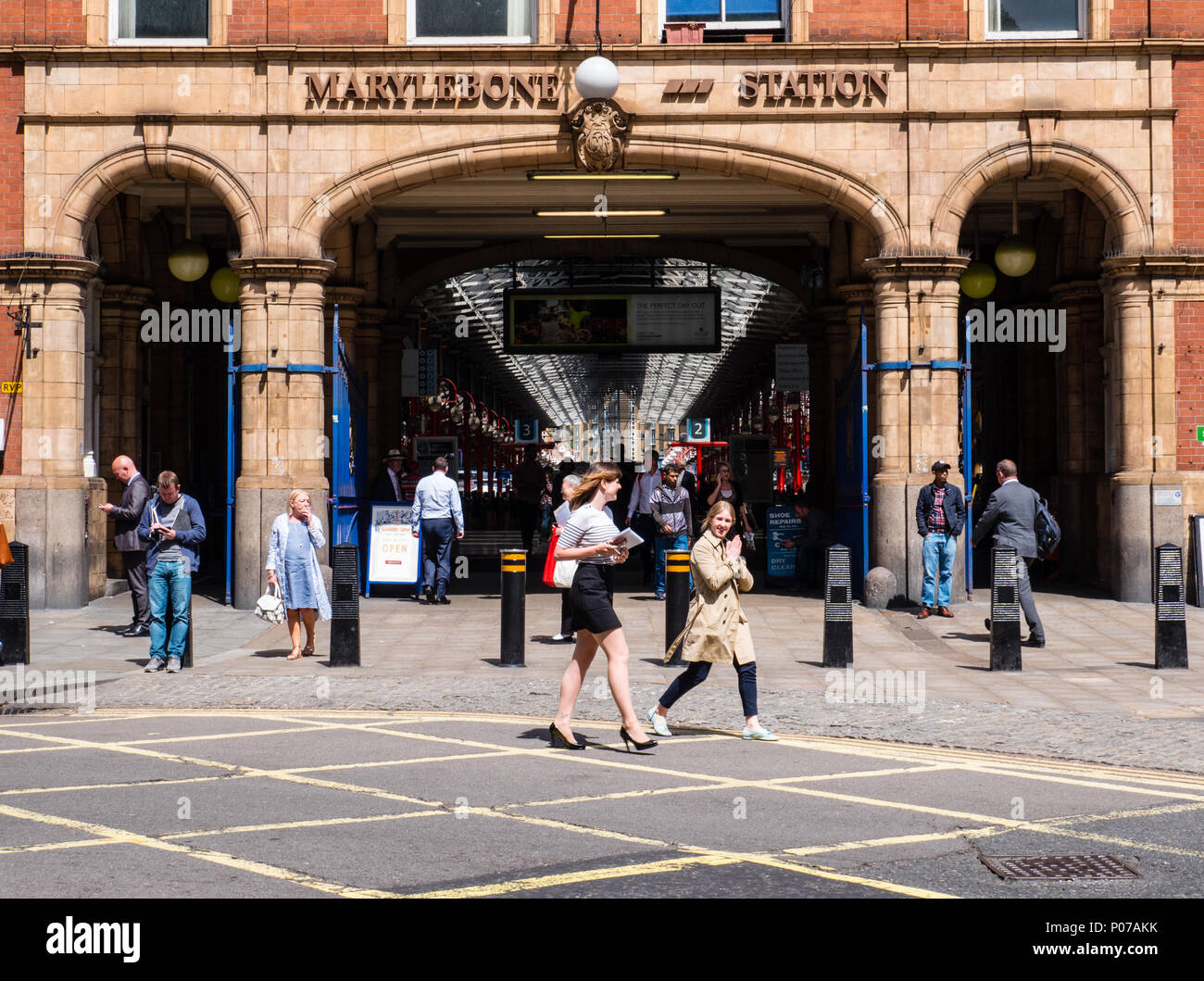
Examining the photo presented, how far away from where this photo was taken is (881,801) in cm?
735

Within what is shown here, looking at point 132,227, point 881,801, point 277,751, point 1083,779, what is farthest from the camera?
point 132,227

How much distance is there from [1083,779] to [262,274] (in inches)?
469

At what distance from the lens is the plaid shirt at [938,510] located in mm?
16047

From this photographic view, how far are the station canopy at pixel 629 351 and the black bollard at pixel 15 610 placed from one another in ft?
44.2

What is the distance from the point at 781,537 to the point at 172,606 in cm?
980

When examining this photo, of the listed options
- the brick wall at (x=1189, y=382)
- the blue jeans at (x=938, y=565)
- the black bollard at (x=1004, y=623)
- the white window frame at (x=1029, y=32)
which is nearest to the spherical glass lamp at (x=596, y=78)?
the white window frame at (x=1029, y=32)

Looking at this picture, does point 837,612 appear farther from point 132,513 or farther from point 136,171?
point 136,171

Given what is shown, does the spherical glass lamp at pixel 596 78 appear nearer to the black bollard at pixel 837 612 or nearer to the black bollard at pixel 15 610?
the black bollard at pixel 837 612

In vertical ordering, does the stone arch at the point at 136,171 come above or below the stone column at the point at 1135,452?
above

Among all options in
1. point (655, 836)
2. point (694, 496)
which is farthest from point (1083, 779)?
point (694, 496)

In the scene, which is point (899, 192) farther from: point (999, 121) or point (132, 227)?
point (132, 227)

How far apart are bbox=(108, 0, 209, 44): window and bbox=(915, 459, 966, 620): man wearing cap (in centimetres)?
946

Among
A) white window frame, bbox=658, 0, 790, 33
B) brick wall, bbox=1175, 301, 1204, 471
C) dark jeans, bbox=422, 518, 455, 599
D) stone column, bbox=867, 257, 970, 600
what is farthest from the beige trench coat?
white window frame, bbox=658, 0, 790, 33
